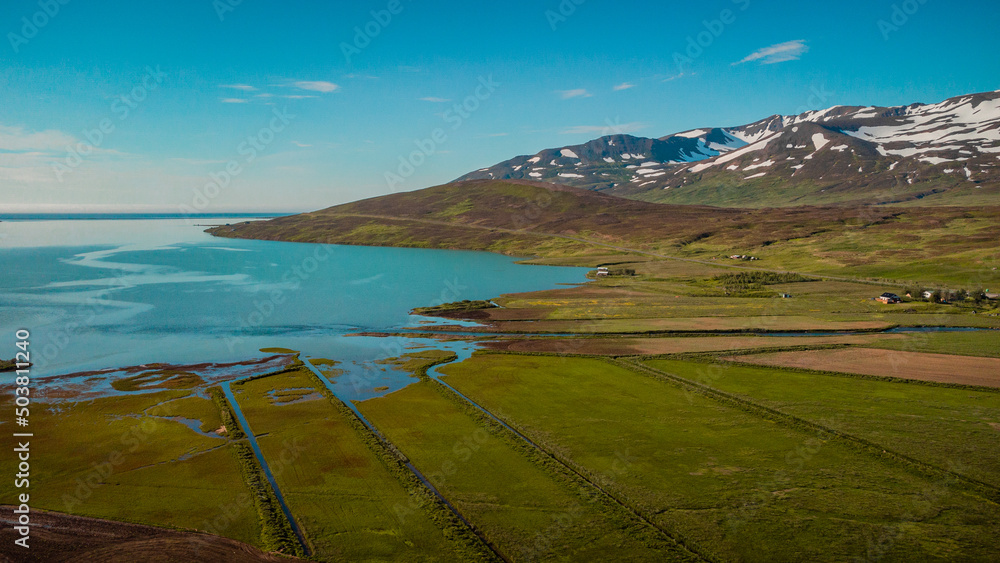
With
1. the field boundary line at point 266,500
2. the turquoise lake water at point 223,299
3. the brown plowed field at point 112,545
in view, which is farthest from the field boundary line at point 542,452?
the brown plowed field at point 112,545

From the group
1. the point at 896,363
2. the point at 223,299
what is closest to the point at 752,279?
the point at 896,363

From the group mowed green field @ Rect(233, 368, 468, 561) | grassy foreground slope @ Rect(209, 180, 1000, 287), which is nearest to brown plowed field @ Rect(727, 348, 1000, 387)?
mowed green field @ Rect(233, 368, 468, 561)

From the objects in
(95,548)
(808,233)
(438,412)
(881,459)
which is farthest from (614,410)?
(808,233)

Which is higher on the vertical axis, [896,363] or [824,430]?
[896,363]

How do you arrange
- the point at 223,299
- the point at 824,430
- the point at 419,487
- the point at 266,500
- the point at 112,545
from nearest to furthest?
the point at 112,545
the point at 266,500
the point at 419,487
the point at 824,430
the point at 223,299

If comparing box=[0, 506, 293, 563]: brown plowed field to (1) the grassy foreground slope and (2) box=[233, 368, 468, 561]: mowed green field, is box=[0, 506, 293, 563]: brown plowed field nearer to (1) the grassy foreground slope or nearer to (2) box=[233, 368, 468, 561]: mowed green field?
(2) box=[233, 368, 468, 561]: mowed green field

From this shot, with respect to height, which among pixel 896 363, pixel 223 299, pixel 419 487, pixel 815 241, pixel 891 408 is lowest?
pixel 419 487

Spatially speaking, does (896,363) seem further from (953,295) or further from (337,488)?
(337,488)
